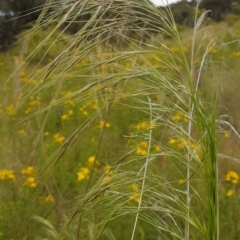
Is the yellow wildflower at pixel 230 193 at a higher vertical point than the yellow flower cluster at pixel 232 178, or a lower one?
higher

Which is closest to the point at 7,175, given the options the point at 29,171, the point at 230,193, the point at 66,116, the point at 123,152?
the point at 29,171

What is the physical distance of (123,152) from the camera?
9.33 feet

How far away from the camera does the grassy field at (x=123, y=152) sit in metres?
0.99

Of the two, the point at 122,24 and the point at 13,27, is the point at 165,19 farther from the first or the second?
the point at 13,27

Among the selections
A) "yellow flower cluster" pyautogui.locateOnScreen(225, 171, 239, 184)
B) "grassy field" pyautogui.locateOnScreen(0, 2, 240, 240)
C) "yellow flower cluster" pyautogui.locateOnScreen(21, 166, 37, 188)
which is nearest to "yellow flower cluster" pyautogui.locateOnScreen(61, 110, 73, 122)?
"grassy field" pyautogui.locateOnScreen(0, 2, 240, 240)

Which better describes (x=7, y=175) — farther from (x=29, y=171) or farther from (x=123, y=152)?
(x=123, y=152)

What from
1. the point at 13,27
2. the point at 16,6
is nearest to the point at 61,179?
the point at 13,27

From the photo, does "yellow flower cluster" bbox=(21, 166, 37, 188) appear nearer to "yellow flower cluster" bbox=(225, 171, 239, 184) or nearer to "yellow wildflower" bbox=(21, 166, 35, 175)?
"yellow wildflower" bbox=(21, 166, 35, 175)

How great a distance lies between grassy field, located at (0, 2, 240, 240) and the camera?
0.99 metres

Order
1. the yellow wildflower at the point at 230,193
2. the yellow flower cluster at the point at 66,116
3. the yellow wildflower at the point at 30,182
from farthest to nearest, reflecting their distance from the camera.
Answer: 1. the yellow flower cluster at the point at 66,116
2. the yellow wildflower at the point at 30,182
3. the yellow wildflower at the point at 230,193

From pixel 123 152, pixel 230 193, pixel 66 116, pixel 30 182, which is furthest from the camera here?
pixel 66 116

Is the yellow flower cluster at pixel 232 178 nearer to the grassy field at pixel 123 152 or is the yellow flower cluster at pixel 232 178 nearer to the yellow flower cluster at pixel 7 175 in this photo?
the grassy field at pixel 123 152

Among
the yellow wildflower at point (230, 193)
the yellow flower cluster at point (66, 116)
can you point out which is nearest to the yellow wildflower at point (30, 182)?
the yellow wildflower at point (230, 193)

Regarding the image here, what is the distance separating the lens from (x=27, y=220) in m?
2.12
